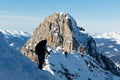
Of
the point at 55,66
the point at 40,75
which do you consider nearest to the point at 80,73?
the point at 55,66

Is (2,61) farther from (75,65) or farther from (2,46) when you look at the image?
(75,65)

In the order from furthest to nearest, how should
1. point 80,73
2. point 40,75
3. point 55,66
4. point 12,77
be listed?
point 80,73 → point 55,66 → point 40,75 → point 12,77

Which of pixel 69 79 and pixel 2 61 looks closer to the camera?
pixel 2 61

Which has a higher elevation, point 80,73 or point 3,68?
point 3,68

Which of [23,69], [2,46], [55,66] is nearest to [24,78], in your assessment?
[23,69]

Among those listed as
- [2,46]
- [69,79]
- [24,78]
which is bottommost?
[69,79]

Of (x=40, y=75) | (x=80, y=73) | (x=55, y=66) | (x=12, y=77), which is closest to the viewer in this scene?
(x=12, y=77)

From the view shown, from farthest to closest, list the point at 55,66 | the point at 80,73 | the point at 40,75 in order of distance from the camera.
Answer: the point at 80,73 < the point at 55,66 < the point at 40,75

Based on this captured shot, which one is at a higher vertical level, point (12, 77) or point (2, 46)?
point (2, 46)

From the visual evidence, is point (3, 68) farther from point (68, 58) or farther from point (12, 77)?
point (68, 58)
